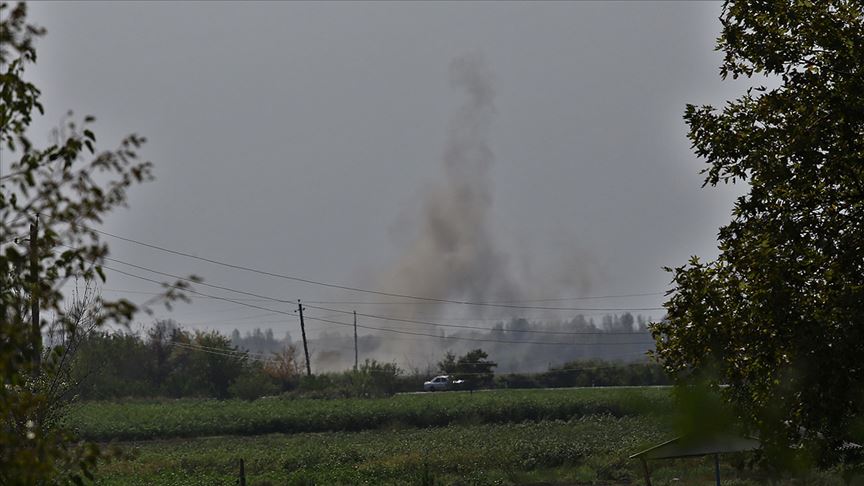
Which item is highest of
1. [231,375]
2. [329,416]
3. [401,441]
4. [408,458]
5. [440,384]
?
[231,375]

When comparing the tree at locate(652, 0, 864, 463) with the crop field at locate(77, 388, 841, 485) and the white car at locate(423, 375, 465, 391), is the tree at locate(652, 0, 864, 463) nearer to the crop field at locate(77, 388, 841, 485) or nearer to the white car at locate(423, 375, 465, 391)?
the crop field at locate(77, 388, 841, 485)

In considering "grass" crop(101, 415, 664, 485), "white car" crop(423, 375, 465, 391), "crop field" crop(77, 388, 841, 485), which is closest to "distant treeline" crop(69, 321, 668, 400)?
"white car" crop(423, 375, 465, 391)

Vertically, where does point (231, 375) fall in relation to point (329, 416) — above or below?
above

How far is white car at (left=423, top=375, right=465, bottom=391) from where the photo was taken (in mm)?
104188

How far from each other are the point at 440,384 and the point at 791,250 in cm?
8838

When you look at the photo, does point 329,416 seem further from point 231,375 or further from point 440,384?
point 231,375

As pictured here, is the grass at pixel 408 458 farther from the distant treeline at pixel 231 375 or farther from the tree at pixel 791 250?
the distant treeline at pixel 231 375

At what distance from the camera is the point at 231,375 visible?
10881 cm

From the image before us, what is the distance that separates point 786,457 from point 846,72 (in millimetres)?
6316

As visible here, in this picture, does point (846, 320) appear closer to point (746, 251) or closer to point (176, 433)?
point (746, 251)

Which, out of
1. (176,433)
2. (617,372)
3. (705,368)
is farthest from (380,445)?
(617,372)

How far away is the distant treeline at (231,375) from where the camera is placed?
9800 centimetres

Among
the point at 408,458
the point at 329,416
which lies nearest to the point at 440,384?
the point at 329,416

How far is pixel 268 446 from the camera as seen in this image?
56562mm
